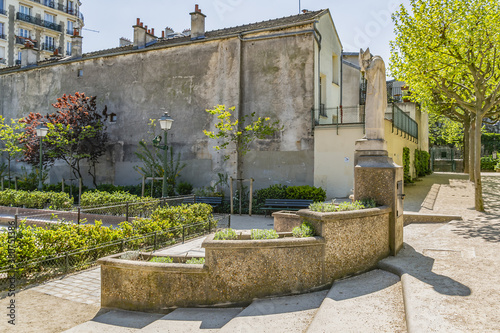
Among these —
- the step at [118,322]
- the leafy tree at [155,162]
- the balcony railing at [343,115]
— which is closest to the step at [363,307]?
the step at [118,322]

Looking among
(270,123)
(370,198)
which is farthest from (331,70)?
(370,198)

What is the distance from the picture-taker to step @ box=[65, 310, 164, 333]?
4.86 m

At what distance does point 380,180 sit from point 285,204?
326 inches

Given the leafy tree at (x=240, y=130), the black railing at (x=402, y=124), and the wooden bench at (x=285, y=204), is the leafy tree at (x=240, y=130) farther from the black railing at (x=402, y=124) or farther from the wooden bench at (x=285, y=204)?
the black railing at (x=402, y=124)

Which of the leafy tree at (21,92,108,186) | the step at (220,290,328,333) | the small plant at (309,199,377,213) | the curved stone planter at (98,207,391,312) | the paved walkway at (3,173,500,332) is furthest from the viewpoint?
the leafy tree at (21,92,108,186)

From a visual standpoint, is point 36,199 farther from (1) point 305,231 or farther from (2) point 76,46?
(1) point 305,231

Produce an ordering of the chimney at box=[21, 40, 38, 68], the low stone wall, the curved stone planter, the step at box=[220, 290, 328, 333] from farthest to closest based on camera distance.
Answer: the chimney at box=[21, 40, 38, 68] → the low stone wall → the curved stone planter → the step at box=[220, 290, 328, 333]

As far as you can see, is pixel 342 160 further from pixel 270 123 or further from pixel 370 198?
pixel 370 198

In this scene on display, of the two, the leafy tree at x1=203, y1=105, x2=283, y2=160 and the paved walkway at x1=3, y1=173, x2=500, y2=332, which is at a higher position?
the leafy tree at x1=203, y1=105, x2=283, y2=160

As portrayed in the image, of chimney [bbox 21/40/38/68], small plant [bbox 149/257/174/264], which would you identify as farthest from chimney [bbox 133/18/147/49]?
small plant [bbox 149/257/174/264]

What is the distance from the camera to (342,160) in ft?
53.7

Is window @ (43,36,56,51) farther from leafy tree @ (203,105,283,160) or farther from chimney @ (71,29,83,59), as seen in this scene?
leafy tree @ (203,105,283,160)

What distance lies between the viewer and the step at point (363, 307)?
13.4 ft

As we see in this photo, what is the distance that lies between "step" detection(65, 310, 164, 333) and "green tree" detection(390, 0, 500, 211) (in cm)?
1103
